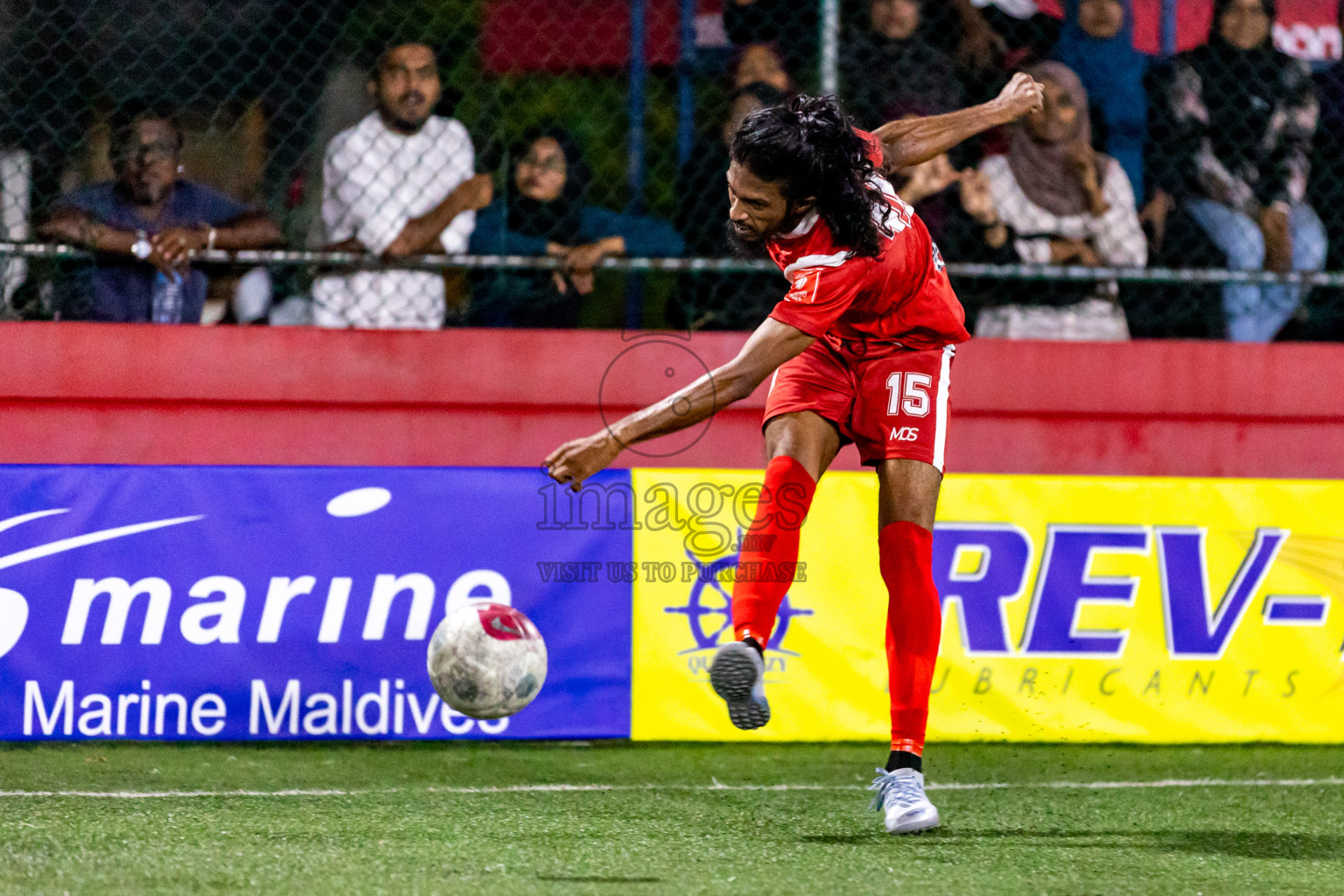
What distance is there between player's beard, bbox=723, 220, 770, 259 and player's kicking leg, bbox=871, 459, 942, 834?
712 millimetres

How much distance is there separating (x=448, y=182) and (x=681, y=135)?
3.53 feet

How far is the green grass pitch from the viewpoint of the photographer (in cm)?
336

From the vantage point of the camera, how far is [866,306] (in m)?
4.07

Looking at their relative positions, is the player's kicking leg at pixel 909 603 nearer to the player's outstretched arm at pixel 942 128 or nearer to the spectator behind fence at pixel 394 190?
the player's outstretched arm at pixel 942 128

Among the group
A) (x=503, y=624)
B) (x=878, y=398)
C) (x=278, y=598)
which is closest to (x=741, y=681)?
(x=503, y=624)

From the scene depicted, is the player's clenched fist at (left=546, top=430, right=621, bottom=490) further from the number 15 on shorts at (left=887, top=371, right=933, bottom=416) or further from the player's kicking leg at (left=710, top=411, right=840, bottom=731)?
the number 15 on shorts at (left=887, top=371, right=933, bottom=416)

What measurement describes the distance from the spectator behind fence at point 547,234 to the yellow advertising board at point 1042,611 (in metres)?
1.26

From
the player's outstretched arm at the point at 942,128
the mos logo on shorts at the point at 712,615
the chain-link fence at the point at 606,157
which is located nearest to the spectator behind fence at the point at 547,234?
the chain-link fence at the point at 606,157

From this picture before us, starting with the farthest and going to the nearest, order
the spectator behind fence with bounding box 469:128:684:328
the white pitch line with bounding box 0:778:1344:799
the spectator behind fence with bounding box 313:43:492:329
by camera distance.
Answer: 1. the spectator behind fence with bounding box 469:128:684:328
2. the spectator behind fence with bounding box 313:43:492:329
3. the white pitch line with bounding box 0:778:1344:799

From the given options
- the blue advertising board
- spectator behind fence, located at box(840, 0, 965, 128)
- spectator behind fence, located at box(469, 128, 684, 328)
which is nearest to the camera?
the blue advertising board

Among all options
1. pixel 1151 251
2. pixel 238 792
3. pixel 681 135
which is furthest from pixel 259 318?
pixel 1151 251

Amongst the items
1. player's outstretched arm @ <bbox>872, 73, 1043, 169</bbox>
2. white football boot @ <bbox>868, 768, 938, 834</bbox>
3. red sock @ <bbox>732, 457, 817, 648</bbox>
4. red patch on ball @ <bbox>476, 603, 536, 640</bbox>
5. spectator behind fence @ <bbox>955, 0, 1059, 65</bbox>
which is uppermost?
spectator behind fence @ <bbox>955, 0, 1059, 65</bbox>

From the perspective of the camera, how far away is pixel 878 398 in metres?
4.21

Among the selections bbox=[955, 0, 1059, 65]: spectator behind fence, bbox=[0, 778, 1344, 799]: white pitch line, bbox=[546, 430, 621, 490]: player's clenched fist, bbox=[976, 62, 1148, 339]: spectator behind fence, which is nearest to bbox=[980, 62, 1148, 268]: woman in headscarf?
bbox=[976, 62, 1148, 339]: spectator behind fence
